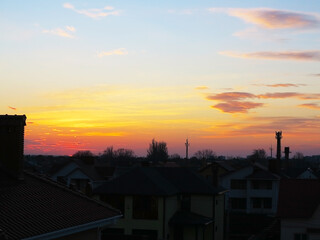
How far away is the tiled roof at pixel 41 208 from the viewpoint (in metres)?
13.7

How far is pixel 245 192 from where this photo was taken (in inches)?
2916

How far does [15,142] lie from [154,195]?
22.4 meters

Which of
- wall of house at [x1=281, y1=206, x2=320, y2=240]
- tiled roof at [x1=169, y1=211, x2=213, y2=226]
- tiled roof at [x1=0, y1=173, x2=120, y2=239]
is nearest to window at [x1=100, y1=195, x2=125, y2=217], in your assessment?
tiled roof at [x1=169, y1=211, x2=213, y2=226]

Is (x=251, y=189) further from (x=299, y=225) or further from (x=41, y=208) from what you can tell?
(x=41, y=208)

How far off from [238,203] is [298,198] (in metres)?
39.3

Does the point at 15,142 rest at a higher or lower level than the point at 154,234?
higher

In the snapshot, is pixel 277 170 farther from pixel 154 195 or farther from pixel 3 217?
pixel 3 217

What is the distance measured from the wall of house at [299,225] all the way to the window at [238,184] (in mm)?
39112

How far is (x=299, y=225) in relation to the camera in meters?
35.2

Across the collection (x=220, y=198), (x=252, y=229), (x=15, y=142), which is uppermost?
(x=15, y=142)

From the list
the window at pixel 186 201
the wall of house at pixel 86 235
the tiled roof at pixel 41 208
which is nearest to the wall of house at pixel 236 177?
the window at pixel 186 201

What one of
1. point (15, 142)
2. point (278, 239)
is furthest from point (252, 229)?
point (15, 142)

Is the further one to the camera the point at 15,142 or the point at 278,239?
the point at 278,239

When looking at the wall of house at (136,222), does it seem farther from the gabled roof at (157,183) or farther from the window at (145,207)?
the gabled roof at (157,183)
